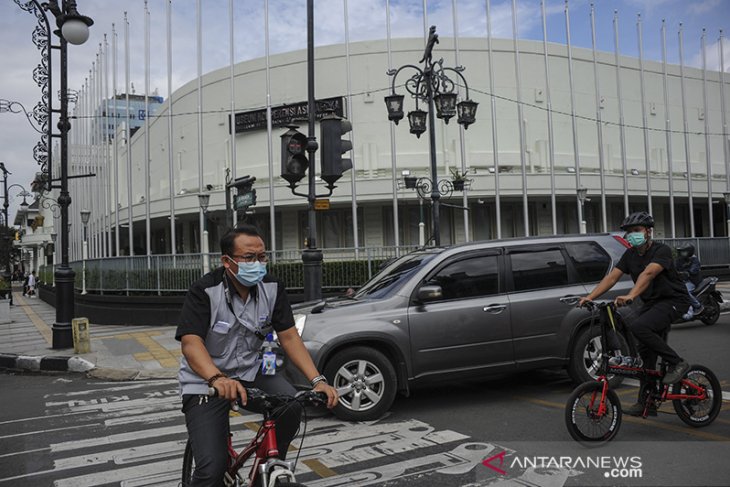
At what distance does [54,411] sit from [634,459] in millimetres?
6555

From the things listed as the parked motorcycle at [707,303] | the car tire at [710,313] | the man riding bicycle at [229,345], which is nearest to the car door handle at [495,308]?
the man riding bicycle at [229,345]

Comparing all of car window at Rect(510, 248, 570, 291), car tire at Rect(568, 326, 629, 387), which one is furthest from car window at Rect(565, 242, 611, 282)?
car tire at Rect(568, 326, 629, 387)

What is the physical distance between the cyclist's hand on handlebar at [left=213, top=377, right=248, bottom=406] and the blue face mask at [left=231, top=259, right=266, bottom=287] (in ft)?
1.88

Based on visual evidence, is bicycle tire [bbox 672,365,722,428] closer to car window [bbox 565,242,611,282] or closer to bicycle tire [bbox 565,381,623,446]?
bicycle tire [bbox 565,381,623,446]

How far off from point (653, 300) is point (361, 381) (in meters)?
2.90

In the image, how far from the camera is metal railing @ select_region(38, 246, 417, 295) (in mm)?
16625

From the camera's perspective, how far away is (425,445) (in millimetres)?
5000

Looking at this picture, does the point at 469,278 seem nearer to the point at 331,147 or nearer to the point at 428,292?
the point at 428,292

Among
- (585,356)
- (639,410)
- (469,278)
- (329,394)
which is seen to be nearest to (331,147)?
(469,278)

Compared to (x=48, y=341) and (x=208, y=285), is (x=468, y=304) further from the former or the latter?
(x=48, y=341)

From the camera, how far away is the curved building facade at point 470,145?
24.4m

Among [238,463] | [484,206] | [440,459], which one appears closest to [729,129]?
[484,206]

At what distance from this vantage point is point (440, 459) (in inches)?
181

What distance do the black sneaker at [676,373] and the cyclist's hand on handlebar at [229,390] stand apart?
3903 millimetres
